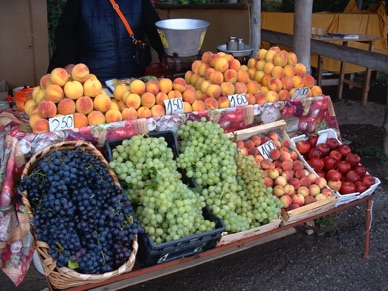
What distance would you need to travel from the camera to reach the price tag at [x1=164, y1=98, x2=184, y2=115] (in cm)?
271

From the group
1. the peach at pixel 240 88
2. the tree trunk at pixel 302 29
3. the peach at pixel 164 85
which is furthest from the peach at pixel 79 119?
the tree trunk at pixel 302 29

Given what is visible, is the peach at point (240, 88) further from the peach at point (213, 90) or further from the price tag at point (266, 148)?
the price tag at point (266, 148)

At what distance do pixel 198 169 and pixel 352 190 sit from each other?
1197mm

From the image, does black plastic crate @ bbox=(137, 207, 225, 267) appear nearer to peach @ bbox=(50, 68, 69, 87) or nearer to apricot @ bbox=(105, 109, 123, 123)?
apricot @ bbox=(105, 109, 123, 123)

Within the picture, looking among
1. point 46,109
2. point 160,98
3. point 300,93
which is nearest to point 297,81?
point 300,93

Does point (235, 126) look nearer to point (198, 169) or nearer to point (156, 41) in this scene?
point (198, 169)

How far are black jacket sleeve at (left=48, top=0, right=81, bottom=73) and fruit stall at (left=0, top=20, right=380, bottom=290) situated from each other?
76 centimetres

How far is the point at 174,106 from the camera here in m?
2.73

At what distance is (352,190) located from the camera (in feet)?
9.45

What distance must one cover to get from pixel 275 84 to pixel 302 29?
1542 millimetres

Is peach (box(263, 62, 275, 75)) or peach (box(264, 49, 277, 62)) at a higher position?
peach (box(264, 49, 277, 62))

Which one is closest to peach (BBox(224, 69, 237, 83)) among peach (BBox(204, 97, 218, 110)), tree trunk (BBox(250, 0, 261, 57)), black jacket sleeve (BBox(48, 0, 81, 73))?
peach (BBox(204, 97, 218, 110))

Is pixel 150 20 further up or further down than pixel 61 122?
further up

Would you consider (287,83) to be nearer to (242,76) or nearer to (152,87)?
(242,76)
